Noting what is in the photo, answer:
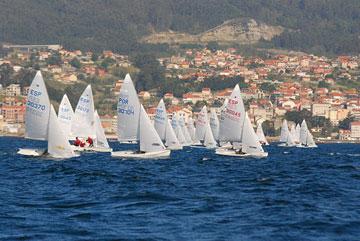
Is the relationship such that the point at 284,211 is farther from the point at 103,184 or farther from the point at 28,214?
the point at 103,184

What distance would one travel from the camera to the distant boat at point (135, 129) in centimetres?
6234

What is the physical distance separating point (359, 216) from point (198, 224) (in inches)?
188

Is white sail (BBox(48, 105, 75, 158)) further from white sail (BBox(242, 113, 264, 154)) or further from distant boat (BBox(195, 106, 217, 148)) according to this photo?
distant boat (BBox(195, 106, 217, 148))

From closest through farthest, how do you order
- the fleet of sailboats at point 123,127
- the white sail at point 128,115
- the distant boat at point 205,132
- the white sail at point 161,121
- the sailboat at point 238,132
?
the fleet of sailboats at point 123,127 < the white sail at point 128,115 < the sailboat at point 238,132 < the white sail at point 161,121 < the distant boat at point 205,132

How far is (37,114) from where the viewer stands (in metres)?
61.8

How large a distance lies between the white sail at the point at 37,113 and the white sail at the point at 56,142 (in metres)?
1.15

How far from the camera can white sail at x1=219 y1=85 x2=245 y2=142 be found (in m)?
71.1

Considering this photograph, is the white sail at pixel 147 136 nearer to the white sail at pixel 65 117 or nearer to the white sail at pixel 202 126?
the white sail at pixel 65 117

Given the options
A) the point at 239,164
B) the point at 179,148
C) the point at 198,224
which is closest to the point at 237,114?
the point at 239,164

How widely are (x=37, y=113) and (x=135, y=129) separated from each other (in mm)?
5636

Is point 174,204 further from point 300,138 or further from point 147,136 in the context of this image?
point 300,138

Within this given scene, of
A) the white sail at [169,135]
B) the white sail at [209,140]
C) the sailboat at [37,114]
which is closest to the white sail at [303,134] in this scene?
the white sail at [209,140]

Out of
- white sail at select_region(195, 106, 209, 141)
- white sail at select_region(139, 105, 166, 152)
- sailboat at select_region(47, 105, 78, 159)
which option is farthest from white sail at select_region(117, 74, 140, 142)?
white sail at select_region(195, 106, 209, 141)

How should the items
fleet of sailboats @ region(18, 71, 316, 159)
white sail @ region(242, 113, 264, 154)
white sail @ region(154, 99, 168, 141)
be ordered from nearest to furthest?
fleet of sailboats @ region(18, 71, 316, 159), white sail @ region(242, 113, 264, 154), white sail @ region(154, 99, 168, 141)
